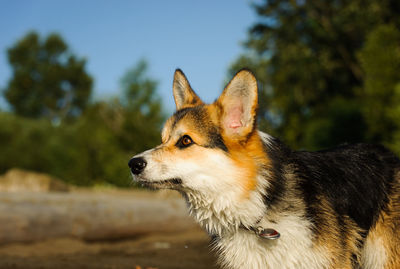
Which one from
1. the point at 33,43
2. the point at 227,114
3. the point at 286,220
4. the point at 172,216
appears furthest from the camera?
the point at 33,43

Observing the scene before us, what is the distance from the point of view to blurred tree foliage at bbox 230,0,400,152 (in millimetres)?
13945

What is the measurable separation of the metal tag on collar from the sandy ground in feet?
9.26

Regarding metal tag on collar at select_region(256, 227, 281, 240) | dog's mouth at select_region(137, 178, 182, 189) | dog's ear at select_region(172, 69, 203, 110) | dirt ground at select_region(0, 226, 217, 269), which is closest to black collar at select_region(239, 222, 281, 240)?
metal tag on collar at select_region(256, 227, 281, 240)

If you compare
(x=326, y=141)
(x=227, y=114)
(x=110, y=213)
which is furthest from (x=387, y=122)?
(x=227, y=114)

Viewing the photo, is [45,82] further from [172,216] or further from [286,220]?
[286,220]

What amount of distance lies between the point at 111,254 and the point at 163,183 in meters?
5.08

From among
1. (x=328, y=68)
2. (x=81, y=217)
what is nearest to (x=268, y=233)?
(x=81, y=217)

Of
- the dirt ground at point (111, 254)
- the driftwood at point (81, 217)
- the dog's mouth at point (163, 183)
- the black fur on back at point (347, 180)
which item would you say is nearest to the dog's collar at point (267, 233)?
the black fur on back at point (347, 180)

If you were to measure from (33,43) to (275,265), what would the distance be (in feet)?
181

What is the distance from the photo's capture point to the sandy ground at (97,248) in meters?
7.08

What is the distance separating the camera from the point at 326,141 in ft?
53.5

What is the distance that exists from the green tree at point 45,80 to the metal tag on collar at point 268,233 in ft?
172

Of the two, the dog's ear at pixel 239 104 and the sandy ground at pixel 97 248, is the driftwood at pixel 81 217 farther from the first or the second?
the dog's ear at pixel 239 104

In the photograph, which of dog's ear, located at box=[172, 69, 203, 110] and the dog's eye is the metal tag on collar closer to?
the dog's eye
